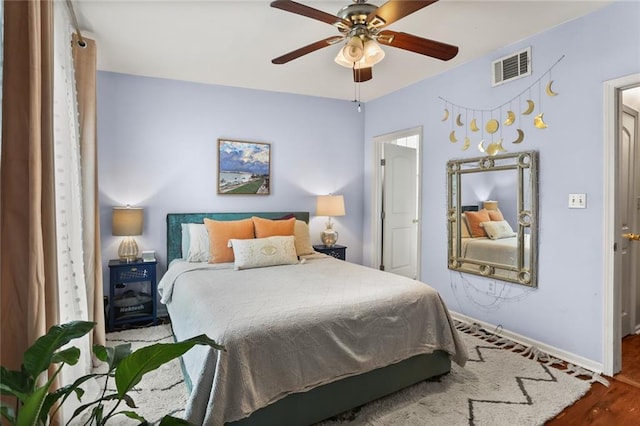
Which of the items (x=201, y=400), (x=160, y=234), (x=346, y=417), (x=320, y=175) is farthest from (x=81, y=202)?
(x=320, y=175)

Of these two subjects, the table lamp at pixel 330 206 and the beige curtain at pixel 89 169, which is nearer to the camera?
the beige curtain at pixel 89 169

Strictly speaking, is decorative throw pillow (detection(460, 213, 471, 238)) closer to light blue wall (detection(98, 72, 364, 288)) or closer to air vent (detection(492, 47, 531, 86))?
air vent (detection(492, 47, 531, 86))

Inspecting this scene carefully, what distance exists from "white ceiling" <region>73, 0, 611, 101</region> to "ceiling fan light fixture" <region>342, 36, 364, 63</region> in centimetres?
45

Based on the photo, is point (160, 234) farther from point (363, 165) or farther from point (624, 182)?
point (624, 182)

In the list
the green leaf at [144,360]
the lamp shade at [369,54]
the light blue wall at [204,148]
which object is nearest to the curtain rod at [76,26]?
the light blue wall at [204,148]

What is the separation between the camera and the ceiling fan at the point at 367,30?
1879 millimetres

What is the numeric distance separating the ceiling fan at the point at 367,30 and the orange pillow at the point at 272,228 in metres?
1.66

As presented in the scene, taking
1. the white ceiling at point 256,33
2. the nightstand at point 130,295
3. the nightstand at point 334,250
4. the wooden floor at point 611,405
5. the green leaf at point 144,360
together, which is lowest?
the wooden floor at point 611,405

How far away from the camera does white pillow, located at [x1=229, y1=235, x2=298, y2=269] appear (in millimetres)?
3088

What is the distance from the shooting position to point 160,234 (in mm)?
3787

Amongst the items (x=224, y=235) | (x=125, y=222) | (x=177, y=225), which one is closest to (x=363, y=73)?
(x=224, y=235)

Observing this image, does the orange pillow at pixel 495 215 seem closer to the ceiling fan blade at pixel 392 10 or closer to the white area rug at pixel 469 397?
the white area rug at pixel 469 397

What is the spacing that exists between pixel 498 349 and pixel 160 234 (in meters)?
A: 3.47

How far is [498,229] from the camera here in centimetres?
324
